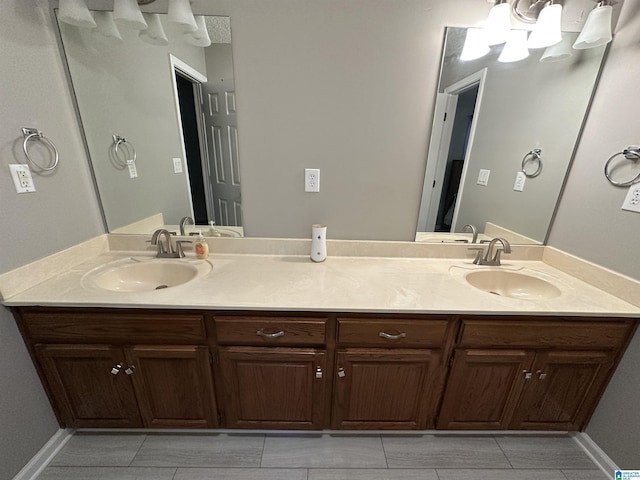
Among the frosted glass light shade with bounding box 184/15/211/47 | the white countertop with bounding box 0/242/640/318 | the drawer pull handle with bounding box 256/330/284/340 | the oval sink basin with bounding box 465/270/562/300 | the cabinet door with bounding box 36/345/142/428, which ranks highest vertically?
the frosted glass light shade with bounding box 184/15/211/47

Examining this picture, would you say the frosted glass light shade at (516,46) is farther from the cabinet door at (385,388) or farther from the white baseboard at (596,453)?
the white baseboard at (596,453)

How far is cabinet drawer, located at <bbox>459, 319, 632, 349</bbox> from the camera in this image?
1096 millimetres

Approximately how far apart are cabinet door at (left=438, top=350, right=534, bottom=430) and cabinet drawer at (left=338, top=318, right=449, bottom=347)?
0.56 feet

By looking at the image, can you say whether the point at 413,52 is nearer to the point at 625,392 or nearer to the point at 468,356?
the point at 468,356

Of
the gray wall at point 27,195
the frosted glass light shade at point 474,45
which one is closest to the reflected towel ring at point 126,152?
the gray wall at point 27,195

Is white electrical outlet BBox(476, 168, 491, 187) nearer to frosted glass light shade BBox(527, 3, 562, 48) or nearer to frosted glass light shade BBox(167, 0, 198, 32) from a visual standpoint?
frosted glass light shade BBox(527, 3, 562, 48)

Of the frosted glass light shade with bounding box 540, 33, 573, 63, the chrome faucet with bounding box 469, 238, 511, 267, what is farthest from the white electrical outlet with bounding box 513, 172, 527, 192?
the frosted glass light shade with bounding box 540, 33, 573, 63

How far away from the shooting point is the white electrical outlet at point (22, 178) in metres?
1.04

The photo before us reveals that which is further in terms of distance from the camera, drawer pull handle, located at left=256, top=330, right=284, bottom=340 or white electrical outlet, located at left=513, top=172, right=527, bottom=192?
white electrical outlet, located at left=513, top=172, right=527, bottom=192

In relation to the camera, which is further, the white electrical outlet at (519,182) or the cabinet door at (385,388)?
the white electrical outlet at (519,182)

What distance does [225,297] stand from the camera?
1.08m

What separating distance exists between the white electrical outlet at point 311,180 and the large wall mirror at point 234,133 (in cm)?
9

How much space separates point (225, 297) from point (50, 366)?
2.88 feet

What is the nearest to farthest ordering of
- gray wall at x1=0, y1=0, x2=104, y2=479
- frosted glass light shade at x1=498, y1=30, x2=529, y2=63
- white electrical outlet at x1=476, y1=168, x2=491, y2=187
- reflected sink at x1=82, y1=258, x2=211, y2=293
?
gray wall at x1=0, y1=0, x2=104, y2=479 < frosted glass light shade at x1=498, y1=30, x2=529, y2=63 < reflected sink at x1=82, y1=258, x2=211, y2=293 < white electrical outlet at x1=476, y1=168, x2=491, y2=187
